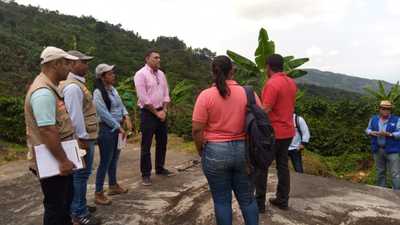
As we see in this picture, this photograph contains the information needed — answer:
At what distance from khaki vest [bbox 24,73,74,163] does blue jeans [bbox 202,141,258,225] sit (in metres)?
1.14

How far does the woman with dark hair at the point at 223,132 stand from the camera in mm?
3607

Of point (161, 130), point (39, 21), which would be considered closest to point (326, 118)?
point (161, 130)

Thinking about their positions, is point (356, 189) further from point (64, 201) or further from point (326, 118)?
point (326, 118)

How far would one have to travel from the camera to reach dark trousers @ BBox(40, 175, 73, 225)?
3.46 meters

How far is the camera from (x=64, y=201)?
11.8 ft

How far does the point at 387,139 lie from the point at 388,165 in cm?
49

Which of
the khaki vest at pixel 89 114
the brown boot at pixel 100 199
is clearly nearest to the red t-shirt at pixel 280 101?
the khaki vest at pixel 89 114

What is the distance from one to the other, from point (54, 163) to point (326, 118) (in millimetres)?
12617

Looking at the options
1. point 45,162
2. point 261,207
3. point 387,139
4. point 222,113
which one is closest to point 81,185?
point 45,162

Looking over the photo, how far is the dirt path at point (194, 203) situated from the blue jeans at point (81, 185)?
347 mm

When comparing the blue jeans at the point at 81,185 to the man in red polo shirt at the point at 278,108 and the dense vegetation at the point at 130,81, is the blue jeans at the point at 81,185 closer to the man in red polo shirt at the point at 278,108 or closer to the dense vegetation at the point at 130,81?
the man in red polo shirt at the point at 278,108

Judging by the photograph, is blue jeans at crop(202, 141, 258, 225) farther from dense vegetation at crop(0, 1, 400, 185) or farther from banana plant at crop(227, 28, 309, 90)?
dense vegetation at crop(0, 1, 400, 185)

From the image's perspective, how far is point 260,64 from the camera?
377 inches

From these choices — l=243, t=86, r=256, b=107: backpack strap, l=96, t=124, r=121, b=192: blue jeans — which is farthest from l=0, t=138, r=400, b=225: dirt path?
l=243, t=86, r=256, b=107: backpack strap
